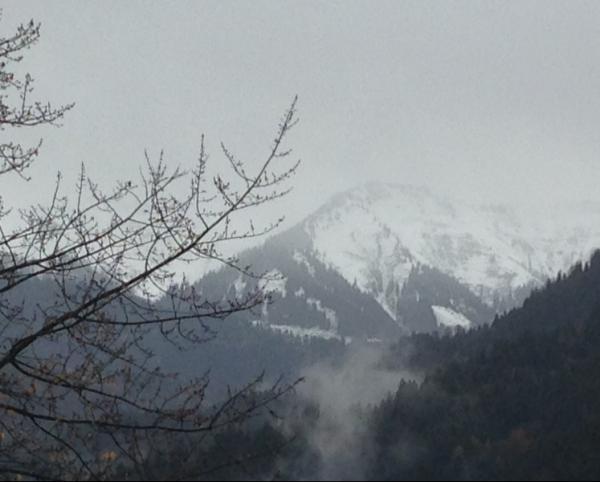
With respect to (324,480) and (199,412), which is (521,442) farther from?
(199,412)

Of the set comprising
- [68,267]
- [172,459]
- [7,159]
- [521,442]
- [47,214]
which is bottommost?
[521,442]

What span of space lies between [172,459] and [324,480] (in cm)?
175

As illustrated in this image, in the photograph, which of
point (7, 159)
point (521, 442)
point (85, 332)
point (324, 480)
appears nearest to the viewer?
point (324, 480)

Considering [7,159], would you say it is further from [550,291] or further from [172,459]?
[550,291]

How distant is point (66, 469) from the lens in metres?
6.39

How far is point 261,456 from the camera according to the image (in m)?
5.65

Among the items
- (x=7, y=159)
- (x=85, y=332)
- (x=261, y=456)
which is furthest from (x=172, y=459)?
(x=7, y=159)

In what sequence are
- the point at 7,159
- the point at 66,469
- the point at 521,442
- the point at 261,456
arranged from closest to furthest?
the point at 521,442
the point at 261,456
the point at 66,469
the point at 7,159

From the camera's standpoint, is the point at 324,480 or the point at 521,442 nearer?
the point at 324,480

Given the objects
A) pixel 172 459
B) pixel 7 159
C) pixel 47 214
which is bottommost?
pixel 172 459

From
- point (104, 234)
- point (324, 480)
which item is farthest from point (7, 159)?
point (324, 480)

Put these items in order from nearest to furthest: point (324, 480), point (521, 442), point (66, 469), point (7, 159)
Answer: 1. point (324, 480)
2. point (521, 442)
3. point (66, 469)
4. point (7, 159)

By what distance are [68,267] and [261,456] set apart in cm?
282

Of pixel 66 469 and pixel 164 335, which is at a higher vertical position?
pixel 164 335
